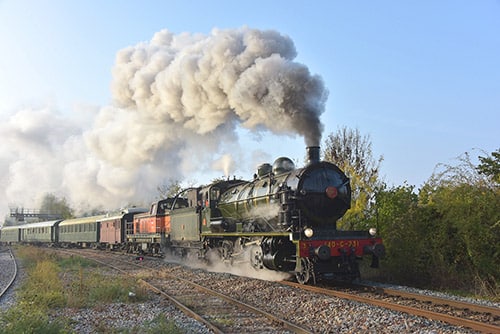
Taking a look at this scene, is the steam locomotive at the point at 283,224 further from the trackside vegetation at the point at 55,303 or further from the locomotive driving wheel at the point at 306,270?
the trackside vegetation at the point at 55,303

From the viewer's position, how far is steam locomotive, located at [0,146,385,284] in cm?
1134

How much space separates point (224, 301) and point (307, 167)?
4.01 meters

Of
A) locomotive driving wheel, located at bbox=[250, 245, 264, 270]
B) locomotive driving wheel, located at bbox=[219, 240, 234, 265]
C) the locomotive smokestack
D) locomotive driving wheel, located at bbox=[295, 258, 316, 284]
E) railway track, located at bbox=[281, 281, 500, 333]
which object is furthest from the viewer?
locomotive driving wheel, located at bbox=[219, 240, 234, 265]

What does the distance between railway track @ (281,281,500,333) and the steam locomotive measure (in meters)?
0.88

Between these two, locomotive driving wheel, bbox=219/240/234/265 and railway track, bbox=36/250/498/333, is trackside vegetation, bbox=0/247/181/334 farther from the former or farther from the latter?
locomotive driving wheel, bbox=219/240/234/265

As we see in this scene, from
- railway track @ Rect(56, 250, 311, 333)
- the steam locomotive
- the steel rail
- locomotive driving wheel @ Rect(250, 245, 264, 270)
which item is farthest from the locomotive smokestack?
railway track @ Rect(56, 250, 311, 333)

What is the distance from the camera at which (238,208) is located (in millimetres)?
15211

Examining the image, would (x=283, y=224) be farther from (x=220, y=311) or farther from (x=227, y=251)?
(x=227, y=251)

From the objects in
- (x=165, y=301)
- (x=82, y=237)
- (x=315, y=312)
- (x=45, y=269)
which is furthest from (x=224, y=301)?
(x=82, y=237)

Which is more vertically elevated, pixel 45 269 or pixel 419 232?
pixel 419 232

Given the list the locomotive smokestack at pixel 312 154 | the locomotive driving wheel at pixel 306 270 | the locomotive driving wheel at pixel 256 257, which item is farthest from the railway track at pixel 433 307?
the locomotive smokestack at pixel 312 154

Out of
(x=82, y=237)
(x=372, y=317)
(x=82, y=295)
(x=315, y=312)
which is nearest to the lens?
(x=372, y=317)

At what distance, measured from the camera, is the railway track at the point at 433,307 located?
7.10 metres

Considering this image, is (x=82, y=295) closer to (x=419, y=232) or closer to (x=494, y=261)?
(x=419, y=232)
